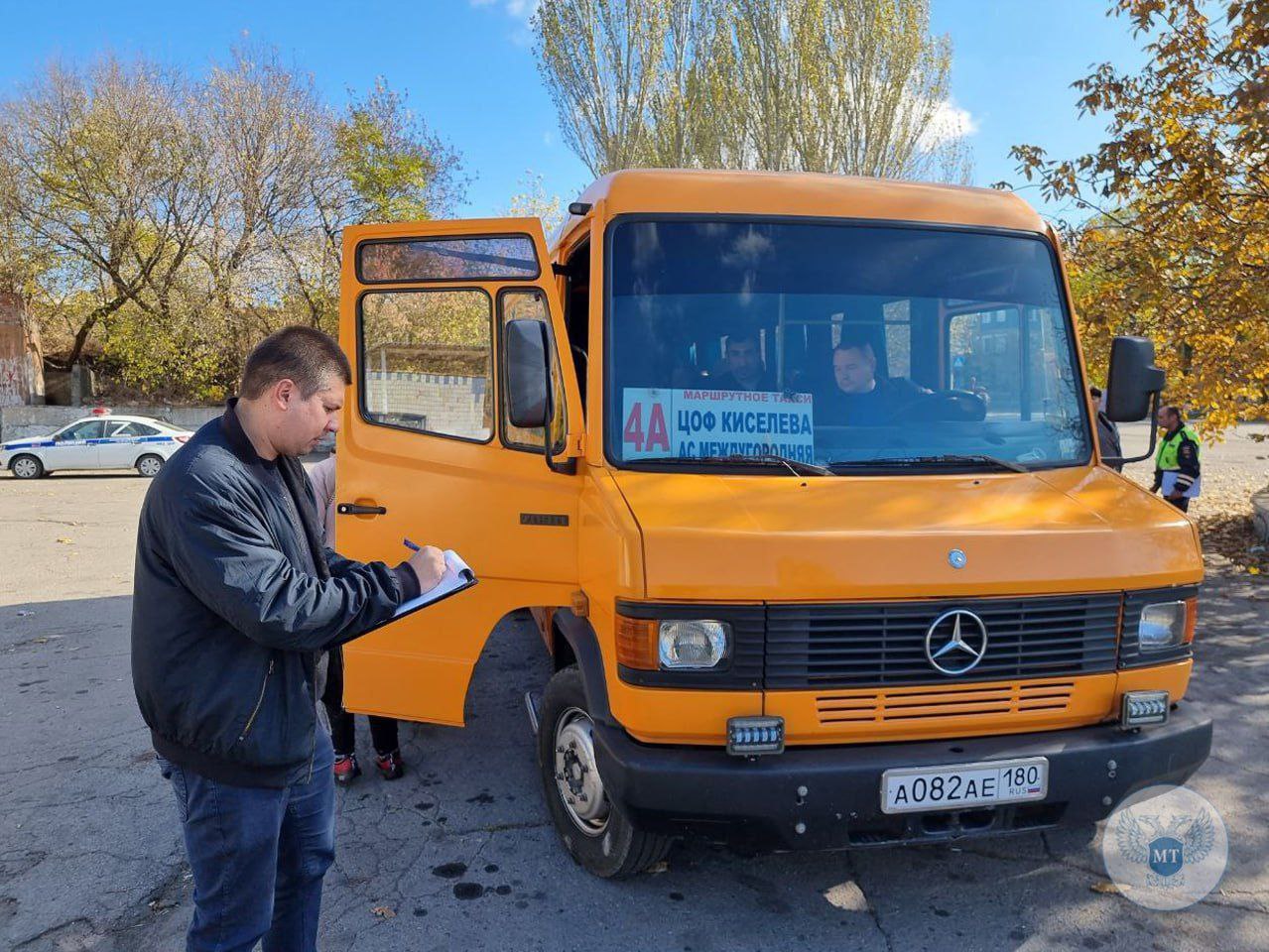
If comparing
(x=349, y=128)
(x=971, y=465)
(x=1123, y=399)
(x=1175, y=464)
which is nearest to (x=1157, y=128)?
(x=1175, y=464)

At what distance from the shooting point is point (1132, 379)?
3881mm

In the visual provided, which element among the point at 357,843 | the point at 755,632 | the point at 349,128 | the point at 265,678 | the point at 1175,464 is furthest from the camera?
A: the point at 349,128

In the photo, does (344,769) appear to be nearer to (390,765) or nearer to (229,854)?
(390,765)

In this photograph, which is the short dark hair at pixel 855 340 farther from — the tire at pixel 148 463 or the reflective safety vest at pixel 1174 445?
the tire at pixel 148 463

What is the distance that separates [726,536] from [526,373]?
1041mm

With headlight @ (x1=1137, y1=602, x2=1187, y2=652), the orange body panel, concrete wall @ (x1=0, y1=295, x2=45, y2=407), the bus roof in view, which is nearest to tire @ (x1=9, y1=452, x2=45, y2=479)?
concrete wall @ (x1=0, y1=295, x2=45, y2=407)

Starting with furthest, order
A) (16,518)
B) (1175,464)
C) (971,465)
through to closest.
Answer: (16,518) < (1175,464) < (971,465)

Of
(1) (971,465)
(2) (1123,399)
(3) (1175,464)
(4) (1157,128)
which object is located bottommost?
(3) (1175,464)

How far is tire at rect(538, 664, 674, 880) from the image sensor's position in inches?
131

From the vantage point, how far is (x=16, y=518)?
14.0m

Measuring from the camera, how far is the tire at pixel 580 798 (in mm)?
3326

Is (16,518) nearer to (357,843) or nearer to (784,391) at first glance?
(357,843)

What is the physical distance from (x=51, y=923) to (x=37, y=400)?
30.9 metres

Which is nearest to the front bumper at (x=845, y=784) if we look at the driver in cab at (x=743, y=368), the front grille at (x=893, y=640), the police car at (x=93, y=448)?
the front grille at (x=893, y=640)
